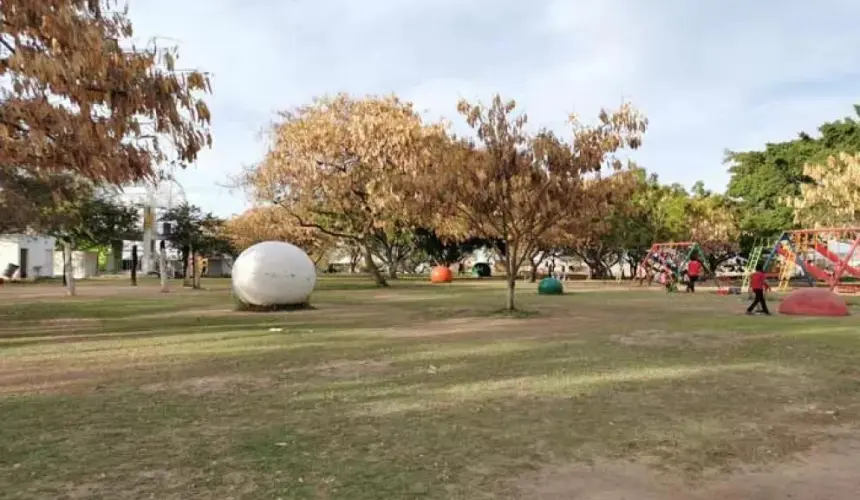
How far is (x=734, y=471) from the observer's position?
5.37m

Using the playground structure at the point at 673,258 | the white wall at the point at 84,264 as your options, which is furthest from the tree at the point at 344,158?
the white wall at the point at 84,264

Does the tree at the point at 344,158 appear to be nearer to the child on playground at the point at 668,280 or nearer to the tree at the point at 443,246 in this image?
the child on playground at the point at 668,280

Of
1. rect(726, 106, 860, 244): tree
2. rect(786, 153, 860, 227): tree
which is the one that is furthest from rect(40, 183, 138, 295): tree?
rect(726, 106, 860, 244): tree

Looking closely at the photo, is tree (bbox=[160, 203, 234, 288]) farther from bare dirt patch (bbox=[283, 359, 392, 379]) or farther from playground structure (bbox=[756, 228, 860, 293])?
bare dirt patch (bbox=[283, 359, 392, 379])

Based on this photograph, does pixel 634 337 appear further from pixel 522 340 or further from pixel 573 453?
pixel 573 453

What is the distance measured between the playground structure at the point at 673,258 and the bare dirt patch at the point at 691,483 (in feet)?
101

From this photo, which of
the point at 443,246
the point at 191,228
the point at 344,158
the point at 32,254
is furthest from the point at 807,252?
the point at 32,254

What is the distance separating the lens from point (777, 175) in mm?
46875

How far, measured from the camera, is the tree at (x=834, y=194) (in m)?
32.2

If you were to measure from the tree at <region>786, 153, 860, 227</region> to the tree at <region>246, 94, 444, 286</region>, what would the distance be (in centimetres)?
1737

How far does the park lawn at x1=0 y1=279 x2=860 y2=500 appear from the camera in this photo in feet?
17.3

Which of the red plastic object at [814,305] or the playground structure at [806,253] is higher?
the playground structure at [806,253]

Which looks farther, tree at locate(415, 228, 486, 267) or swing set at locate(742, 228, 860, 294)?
tree at locate(415, 228, 486, 267)

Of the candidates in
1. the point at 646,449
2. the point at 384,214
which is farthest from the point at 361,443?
the point at 384,214
